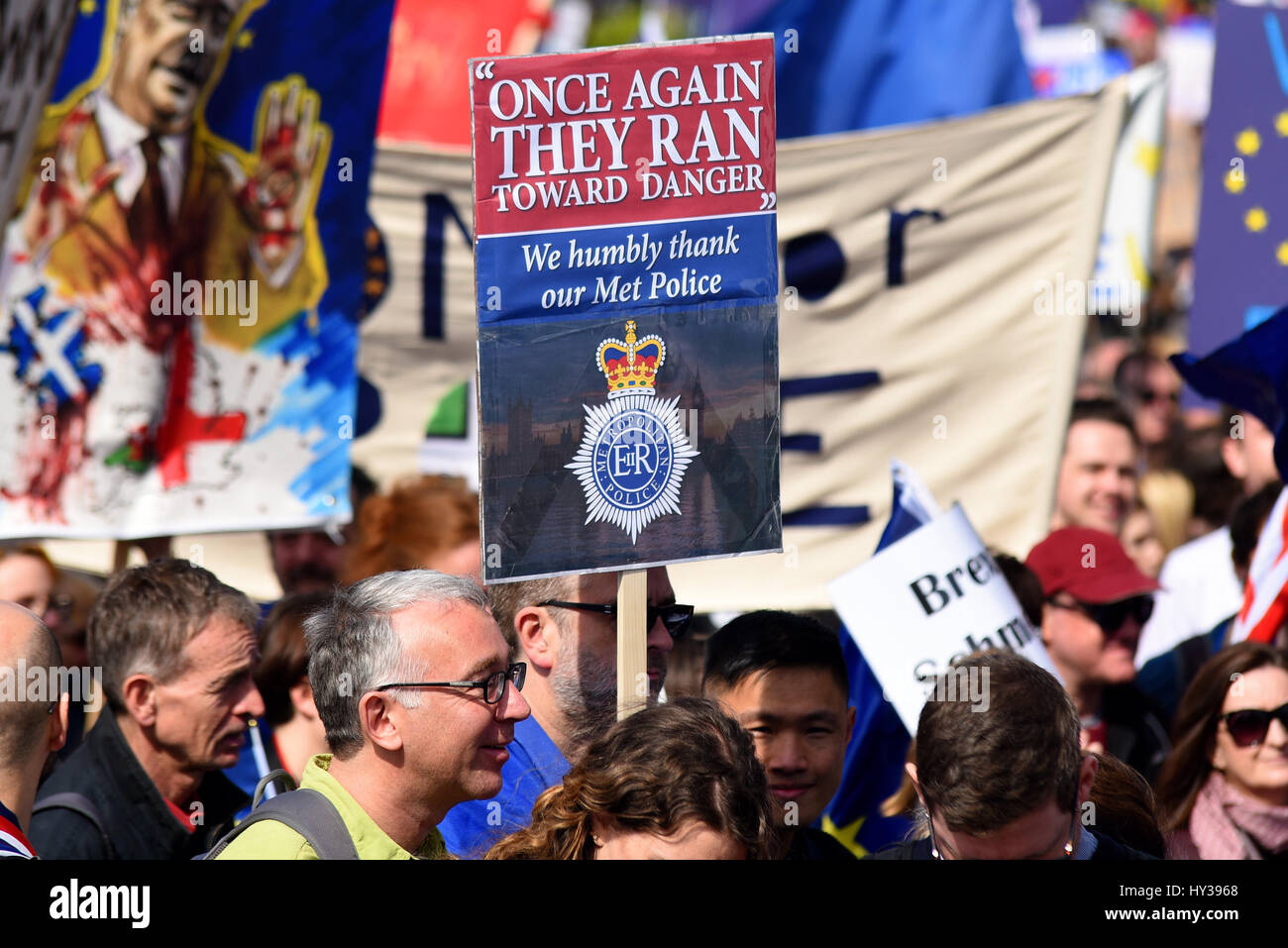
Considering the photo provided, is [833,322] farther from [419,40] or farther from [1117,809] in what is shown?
[1117,809]

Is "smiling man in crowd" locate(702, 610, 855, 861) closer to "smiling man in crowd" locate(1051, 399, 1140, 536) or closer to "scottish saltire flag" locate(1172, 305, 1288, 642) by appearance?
"scottish saltire flag" locate(1172, 305, 1288, 642)

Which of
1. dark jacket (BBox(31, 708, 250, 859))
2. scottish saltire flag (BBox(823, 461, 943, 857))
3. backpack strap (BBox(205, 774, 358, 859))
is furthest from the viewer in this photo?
scottish saltire flag (BBox(823, 461, 943, 857))

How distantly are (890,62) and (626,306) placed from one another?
4.73 metres

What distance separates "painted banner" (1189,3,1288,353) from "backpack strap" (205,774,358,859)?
4.89 m

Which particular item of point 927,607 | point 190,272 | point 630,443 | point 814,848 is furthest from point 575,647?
point 190,272

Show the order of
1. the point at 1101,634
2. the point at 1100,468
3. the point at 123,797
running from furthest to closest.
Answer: the point at 1100,468
the point at 1101,634
the point at 123,797

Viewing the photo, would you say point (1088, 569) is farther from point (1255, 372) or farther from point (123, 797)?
point (123, 797)

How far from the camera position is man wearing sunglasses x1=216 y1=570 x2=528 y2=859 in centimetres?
267

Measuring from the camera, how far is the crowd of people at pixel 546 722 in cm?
264

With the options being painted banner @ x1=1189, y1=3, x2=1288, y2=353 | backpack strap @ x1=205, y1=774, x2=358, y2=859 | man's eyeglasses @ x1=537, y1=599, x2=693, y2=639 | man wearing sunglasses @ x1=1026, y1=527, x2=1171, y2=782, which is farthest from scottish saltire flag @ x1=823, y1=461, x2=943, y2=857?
painted banner @ x1=1189, y1=3, x2=1288, y2=353

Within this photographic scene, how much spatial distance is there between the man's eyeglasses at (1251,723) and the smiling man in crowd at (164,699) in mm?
2486

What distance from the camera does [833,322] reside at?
643cm

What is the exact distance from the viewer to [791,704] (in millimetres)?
3629
